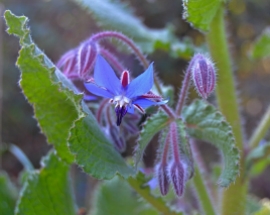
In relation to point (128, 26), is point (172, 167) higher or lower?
lower

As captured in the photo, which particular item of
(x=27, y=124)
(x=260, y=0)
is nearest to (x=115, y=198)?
(x=27, y=124)

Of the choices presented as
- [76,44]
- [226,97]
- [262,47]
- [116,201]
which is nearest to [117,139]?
[226,97]

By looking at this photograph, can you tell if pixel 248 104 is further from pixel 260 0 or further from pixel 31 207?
pixel 31 207

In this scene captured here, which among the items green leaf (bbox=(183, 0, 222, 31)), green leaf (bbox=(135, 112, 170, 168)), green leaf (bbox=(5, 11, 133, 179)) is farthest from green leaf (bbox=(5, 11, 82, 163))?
green leaf (bbox=(183, 0, 222, 31))

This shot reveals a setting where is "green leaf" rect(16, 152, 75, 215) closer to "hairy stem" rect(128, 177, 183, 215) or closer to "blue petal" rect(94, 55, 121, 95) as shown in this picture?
"hairy stem" rect(128, 177, 183, 215)

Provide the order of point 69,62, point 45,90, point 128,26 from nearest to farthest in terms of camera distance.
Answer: point 45,90 < point 69,62 < point 128,26

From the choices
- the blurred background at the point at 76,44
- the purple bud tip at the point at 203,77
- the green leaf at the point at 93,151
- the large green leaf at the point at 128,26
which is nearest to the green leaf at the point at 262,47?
the large green leaf at the point at 128,26

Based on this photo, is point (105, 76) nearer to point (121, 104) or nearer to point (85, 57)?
point (121, 104)
